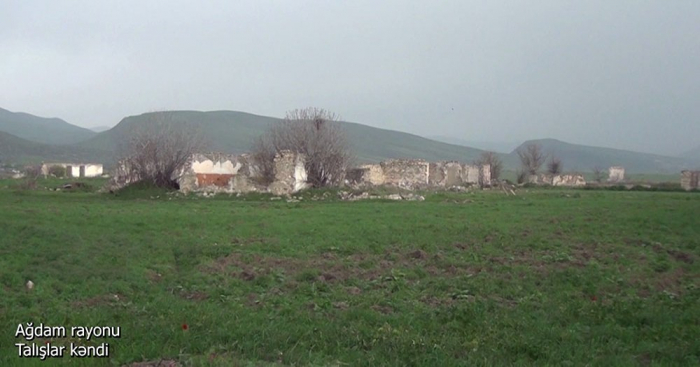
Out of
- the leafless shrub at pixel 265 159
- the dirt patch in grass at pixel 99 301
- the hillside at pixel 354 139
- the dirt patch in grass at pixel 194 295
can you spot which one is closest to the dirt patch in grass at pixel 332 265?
the dirt patch in grass at pixel 194 295

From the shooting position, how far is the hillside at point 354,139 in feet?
442

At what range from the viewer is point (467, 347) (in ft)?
22.2

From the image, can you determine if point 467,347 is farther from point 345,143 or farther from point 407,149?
point 407,149

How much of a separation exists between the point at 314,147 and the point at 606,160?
514ft

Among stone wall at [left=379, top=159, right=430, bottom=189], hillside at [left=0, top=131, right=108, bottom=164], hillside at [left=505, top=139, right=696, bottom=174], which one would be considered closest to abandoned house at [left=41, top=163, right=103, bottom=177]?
hillside at [left=0, top=131, right=108, bottom=164]

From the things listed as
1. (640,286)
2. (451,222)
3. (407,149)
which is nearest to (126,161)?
(451,222)

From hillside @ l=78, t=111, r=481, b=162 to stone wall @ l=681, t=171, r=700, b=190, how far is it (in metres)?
82.8

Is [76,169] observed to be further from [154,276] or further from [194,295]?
[194,295]

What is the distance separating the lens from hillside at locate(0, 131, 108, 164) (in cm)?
8819

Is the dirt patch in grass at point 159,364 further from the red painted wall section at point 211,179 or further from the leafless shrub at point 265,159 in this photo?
the red painted wall section at point 211,179

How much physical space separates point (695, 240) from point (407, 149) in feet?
450

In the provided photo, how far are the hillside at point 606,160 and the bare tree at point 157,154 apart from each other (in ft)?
427

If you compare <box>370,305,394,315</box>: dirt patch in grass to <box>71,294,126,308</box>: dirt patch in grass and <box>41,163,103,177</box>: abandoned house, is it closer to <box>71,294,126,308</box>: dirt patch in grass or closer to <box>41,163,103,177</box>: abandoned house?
<box>71,294,126,308</box>: dirt patch in grass

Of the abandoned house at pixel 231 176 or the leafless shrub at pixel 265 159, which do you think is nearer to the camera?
the abandoned house at pixel 231 176
